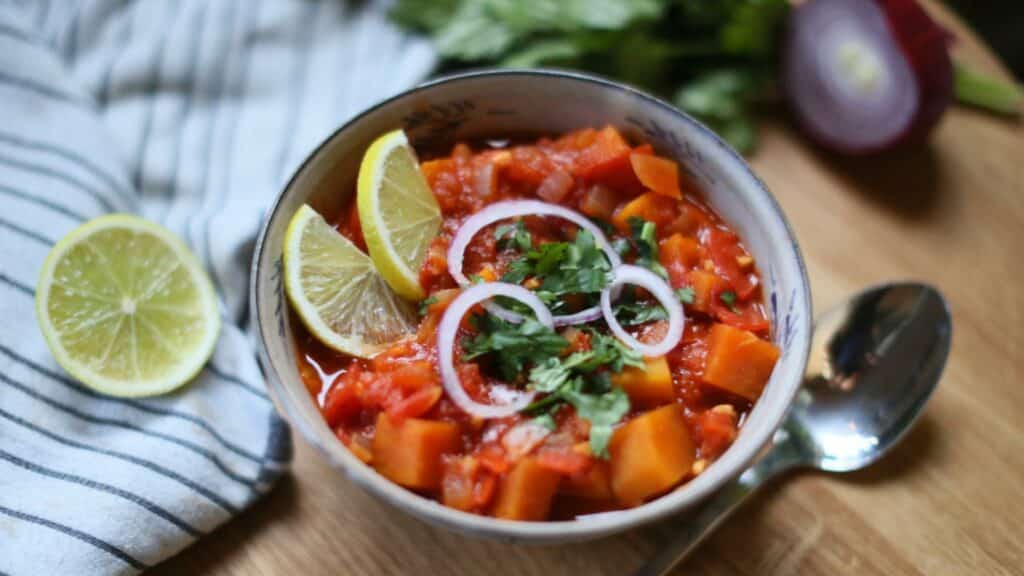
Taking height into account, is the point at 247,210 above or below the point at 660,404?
above

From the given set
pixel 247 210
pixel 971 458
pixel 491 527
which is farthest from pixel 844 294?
pixel 247 210

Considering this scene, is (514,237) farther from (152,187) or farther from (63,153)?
(63,153)

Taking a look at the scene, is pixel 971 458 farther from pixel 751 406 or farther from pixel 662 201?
pixel 662 201

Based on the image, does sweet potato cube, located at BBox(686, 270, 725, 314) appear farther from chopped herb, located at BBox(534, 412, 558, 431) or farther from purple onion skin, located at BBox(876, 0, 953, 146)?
purple onion skin, located at BBox(876, 0, 953, 146)

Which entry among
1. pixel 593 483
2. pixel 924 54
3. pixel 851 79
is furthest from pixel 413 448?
pixel 924 54

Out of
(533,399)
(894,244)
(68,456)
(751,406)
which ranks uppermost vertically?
(68,456)

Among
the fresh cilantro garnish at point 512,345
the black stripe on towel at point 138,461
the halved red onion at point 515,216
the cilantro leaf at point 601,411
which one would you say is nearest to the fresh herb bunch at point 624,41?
the halved red onion at point 515,216
